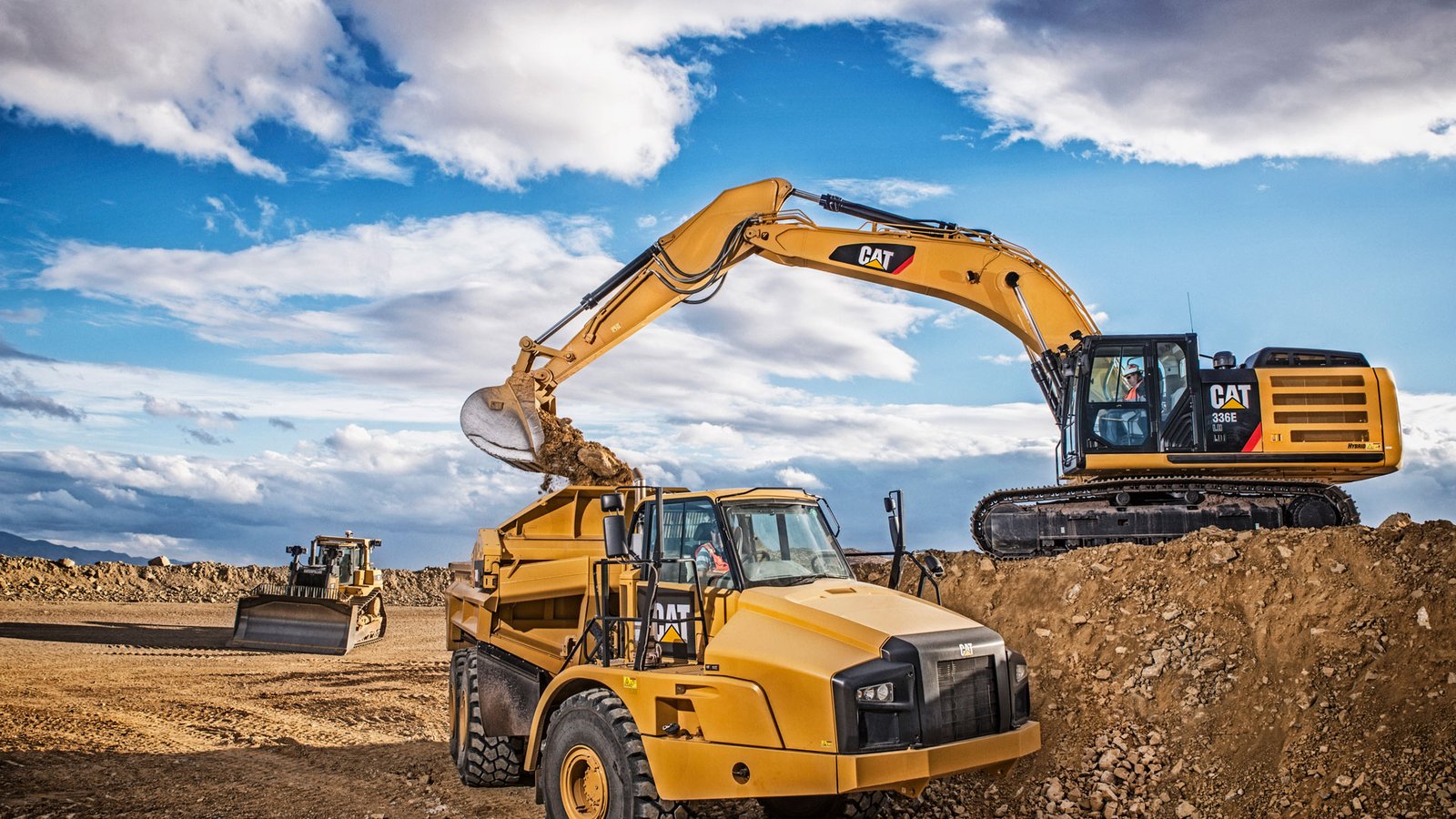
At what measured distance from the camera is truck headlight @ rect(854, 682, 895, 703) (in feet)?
18.7

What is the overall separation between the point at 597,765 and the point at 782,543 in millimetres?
1852

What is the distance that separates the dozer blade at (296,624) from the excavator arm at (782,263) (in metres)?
7.93

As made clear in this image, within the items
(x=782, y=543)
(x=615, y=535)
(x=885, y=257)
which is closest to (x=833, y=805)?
(x=782, y=543)

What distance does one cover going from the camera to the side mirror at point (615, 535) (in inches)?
257

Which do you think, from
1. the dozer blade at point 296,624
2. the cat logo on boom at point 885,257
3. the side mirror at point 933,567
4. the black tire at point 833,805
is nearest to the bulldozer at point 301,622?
the dozer blade at point 296,624

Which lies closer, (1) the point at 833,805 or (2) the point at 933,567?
(2) the point at 933,567

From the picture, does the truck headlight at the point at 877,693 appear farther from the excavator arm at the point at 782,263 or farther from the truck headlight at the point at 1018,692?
the excavator arm at the point at 782,263

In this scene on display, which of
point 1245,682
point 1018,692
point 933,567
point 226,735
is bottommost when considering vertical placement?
point 226,735

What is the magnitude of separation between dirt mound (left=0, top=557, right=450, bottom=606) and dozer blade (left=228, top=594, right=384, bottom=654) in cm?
976

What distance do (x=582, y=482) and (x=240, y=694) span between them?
18.5 feet

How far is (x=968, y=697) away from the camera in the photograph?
6188 millimetres

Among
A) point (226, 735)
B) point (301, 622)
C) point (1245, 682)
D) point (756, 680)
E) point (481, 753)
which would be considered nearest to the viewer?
point (756, 680)

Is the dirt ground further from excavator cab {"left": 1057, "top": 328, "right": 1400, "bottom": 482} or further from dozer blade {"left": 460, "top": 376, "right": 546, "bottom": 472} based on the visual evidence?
excavator cab {"left": 1057, "top": 328, "right": 1400, "bottom": 482}

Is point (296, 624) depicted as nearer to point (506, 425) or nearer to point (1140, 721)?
point (506, 425)
